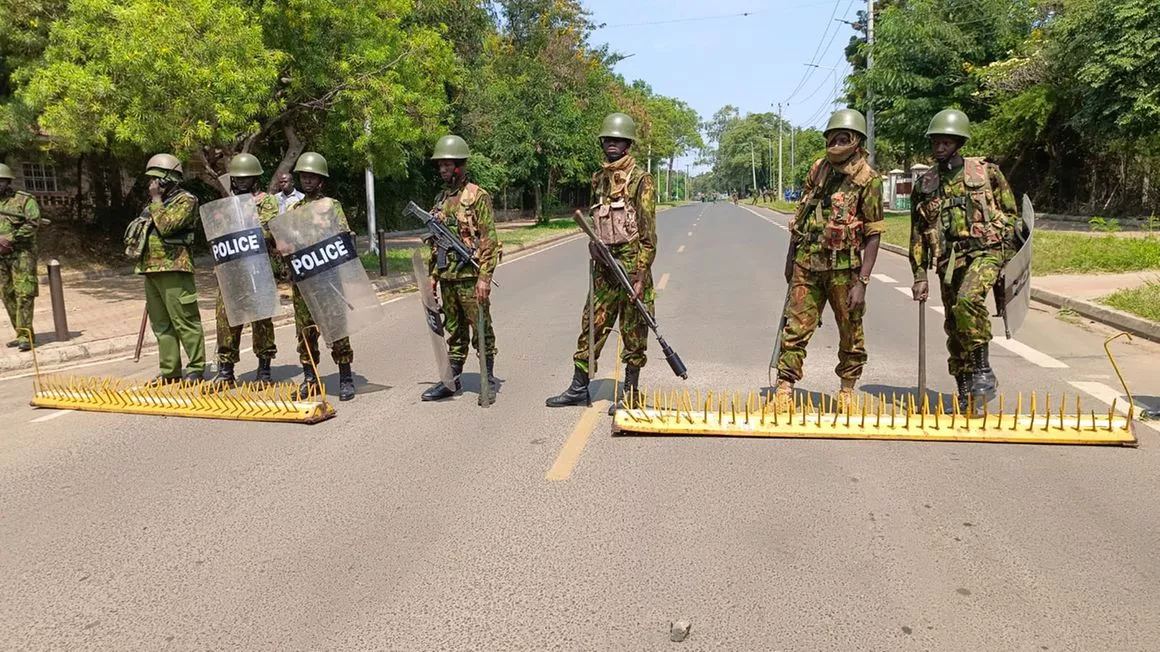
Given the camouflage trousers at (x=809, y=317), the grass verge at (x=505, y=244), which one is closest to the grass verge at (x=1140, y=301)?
the camouflage trousers at (x=809, y=317)

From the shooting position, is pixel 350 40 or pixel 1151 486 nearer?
pixel 1151 486

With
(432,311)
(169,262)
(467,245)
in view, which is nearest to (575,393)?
(432,311)

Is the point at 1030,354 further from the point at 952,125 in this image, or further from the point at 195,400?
the point at 195,400

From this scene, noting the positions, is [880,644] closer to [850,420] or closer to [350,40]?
[850,420]

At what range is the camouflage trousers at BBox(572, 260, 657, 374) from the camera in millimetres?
5785

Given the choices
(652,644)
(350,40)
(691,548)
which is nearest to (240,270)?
(691,548)

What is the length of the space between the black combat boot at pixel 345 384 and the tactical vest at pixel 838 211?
3577 mm

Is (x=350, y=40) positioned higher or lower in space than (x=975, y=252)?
higher

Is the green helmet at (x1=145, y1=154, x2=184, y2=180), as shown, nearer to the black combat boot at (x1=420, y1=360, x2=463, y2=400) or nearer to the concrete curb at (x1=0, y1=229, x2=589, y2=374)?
the concrete curb at (x1=0, y1=229, x2=589, y2=374)

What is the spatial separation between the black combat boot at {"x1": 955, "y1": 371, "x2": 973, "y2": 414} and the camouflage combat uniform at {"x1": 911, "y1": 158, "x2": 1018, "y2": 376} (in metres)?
0.05

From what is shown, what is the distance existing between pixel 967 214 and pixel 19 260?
887 cm

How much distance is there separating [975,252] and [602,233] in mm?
2405

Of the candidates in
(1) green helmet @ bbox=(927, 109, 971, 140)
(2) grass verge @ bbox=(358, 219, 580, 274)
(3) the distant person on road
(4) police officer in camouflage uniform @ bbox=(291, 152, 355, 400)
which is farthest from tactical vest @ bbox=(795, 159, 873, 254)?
(3) the distant person on road

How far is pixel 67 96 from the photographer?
10.5 meters
